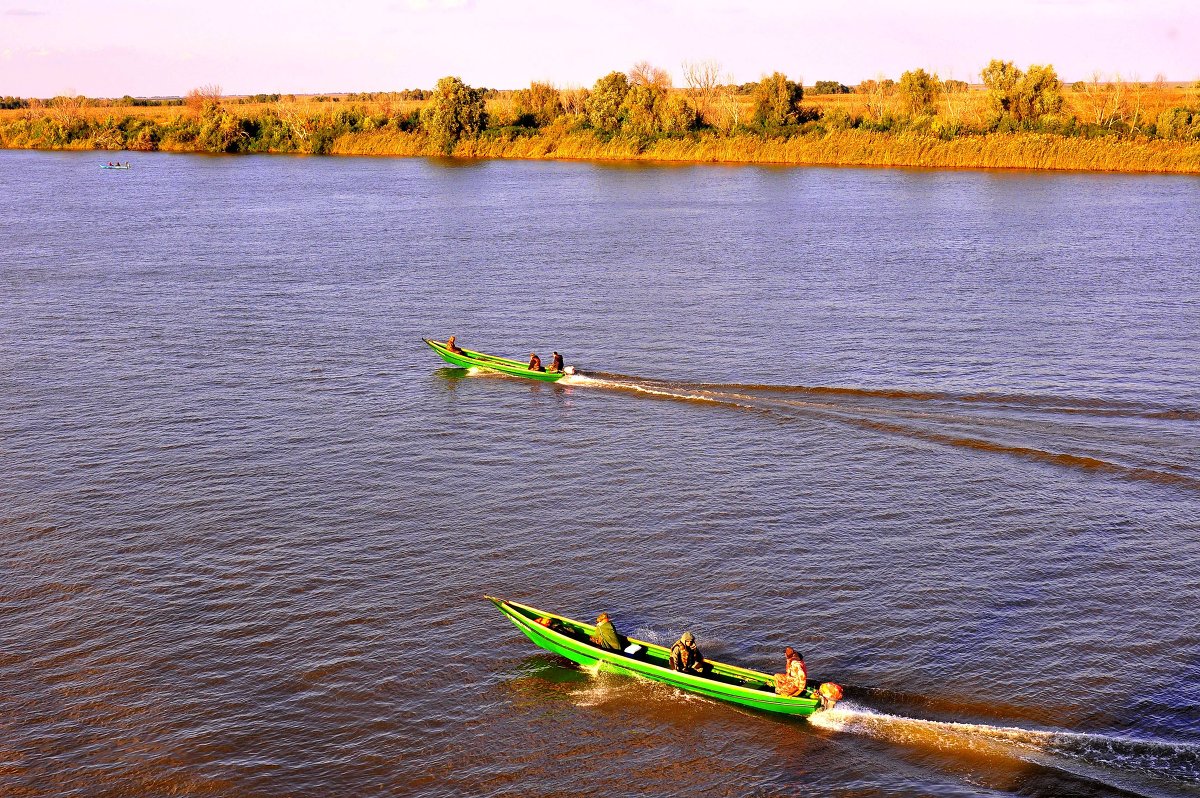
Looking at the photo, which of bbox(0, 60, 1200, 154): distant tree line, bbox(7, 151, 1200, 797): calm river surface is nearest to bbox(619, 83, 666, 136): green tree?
bbox(0, 60, 1200, 154): distant tree line

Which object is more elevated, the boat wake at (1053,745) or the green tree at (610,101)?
the green tree at (610,101)

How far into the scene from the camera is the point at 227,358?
49219 millimetres

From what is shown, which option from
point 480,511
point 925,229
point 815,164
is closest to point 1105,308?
point 925,229

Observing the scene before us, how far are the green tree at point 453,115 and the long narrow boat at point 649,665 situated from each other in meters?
126

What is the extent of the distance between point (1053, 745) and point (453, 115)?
134 m

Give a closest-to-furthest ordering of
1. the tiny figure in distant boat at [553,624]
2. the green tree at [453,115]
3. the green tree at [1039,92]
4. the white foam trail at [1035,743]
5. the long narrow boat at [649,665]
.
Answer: the white foam trail at [1035,743] < the long narrow boat at [649,665] < the tiny figure in distant boat at [553,624] < the green tree at [1039,92] < the green tree at [453,115]

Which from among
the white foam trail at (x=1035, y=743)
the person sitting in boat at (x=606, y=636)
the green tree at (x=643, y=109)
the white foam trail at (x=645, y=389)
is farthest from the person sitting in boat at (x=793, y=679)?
the green tree at (x=643, y=109)

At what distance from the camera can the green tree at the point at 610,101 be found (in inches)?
5541

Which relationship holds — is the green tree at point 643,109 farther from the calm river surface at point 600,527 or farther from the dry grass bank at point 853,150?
the calm river surface at point 600,527

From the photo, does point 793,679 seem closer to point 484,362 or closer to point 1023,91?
point 484,362

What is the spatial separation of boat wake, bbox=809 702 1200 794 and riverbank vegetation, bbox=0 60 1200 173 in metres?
102

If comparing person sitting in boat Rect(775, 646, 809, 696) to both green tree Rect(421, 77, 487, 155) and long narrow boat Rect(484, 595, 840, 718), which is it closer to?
long narrow boat Rect(484, 595, 840, 718)

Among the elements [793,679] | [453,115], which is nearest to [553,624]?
[793,679]

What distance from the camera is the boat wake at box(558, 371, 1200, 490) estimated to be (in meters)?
35.3
